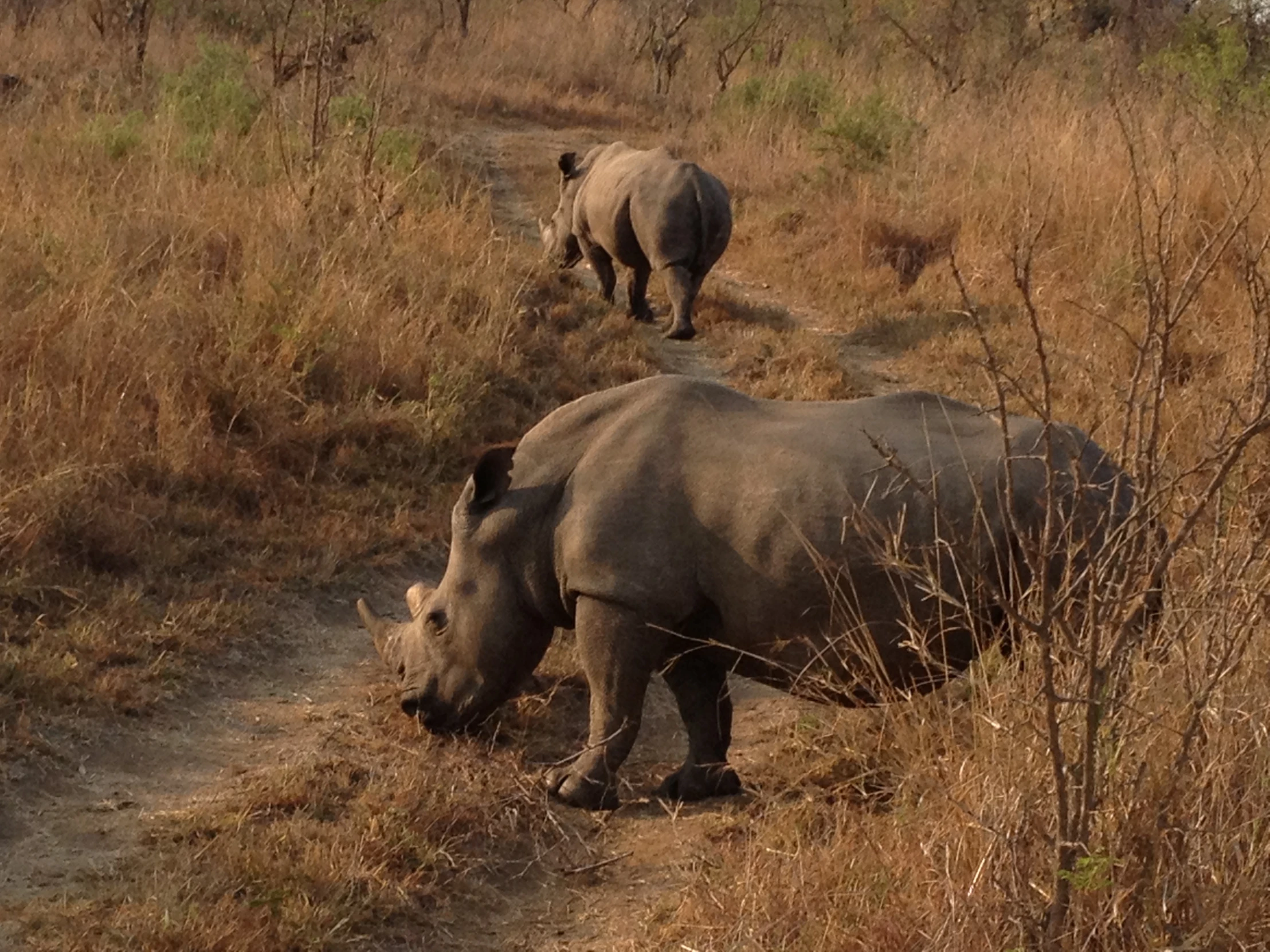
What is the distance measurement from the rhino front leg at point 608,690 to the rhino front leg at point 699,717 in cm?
17

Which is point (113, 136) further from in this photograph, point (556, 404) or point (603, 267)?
point (556, 404)

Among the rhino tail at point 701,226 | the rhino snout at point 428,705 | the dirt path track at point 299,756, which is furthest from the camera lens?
the rhino tail at point 701,226

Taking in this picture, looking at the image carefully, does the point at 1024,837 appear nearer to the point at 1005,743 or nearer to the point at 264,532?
the point at 1005,743

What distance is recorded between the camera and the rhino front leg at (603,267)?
11.5 m

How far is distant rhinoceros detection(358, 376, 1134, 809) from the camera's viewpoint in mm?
4770

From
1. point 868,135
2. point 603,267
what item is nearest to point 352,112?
point 603,267

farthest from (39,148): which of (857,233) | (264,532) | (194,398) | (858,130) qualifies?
(858,130)

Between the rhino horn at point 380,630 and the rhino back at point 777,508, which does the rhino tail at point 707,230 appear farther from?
the rhino back at point 777,508

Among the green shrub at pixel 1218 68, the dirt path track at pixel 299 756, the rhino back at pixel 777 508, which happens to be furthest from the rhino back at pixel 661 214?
the rhino back at pixel 777 508

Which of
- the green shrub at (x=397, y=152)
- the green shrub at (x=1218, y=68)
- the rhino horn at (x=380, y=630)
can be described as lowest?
the rhino horn at (x=380, y=630)

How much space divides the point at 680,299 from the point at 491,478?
207 inches

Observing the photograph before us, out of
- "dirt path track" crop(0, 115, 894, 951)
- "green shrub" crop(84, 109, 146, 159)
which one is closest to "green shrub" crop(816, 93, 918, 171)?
"green shrub" crop(84, 109, 146, 159)

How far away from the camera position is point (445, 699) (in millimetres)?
5543

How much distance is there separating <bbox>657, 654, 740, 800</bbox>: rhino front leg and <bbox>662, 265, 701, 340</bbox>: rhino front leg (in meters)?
5.42
